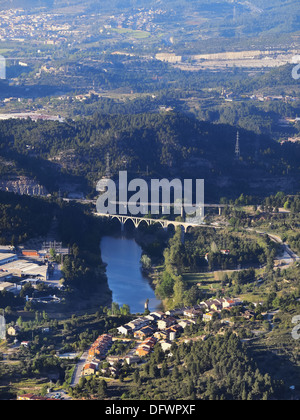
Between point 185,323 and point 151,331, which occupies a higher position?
point 185,323

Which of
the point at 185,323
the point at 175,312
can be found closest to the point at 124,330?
the point at 185,323

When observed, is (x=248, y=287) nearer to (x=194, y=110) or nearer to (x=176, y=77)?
(x=194, y=110)

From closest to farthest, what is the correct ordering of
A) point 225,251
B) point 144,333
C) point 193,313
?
1. point 144,333
2. point 193,313
3. point 225,251

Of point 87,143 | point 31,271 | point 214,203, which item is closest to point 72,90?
point 87,143

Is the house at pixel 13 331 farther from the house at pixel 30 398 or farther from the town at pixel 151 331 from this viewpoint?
the house at pixel 30 398

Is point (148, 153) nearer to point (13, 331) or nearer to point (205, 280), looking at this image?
point (205, 280)

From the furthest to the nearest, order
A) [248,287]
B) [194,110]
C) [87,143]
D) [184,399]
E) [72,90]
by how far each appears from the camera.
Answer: [72,90], [194,110], [87,143], [248,287], [184,399]

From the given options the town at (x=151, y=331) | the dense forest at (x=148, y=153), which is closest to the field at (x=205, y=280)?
the town at (x=151, y=331)
